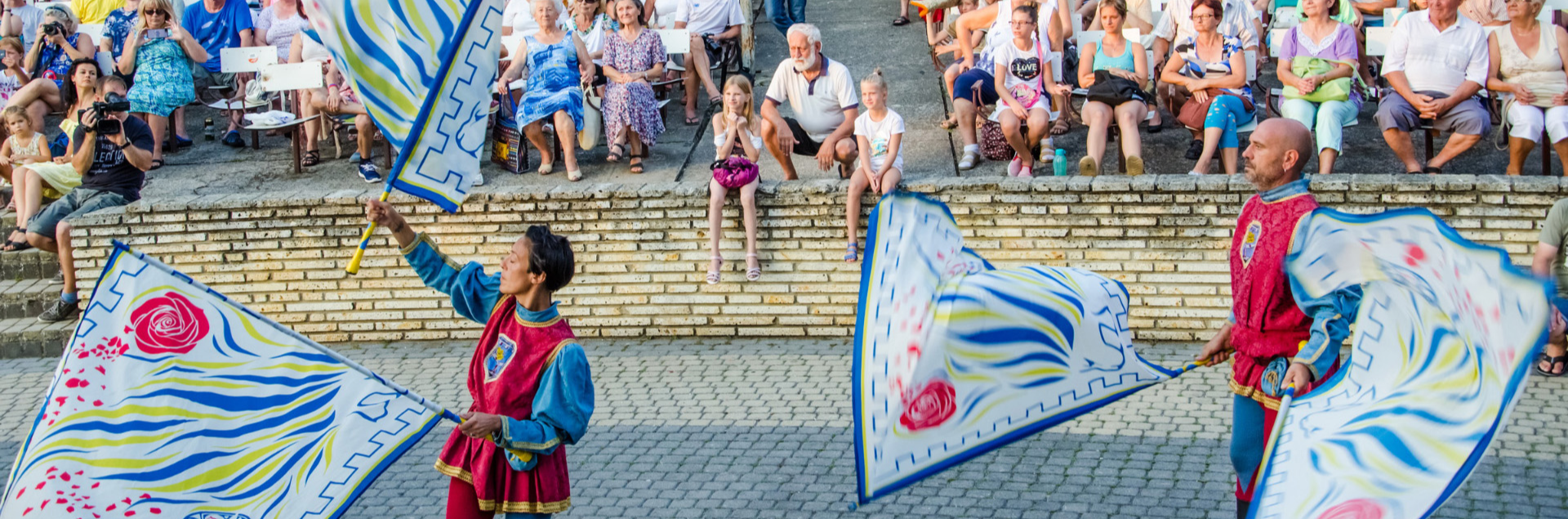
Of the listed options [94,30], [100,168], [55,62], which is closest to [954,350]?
[100,168]

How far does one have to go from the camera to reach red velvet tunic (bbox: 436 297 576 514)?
173 inches

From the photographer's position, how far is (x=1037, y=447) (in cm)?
664

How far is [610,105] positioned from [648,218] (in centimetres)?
189

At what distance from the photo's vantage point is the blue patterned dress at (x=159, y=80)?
1168 centimetres

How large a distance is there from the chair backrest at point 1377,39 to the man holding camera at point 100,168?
8764 millimetres

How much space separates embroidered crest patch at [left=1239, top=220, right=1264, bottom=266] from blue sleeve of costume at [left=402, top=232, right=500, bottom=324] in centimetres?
253

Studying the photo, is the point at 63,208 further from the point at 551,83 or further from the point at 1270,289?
the point at 1270,289

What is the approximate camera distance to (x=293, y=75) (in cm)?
1101

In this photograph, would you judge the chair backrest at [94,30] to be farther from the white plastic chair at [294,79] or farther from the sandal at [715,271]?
the sandal at [715,271]

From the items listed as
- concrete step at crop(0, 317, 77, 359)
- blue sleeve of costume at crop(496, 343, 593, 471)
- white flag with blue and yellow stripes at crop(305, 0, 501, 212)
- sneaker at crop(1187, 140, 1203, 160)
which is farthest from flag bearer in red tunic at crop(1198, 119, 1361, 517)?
concrete step at crop(0, 317, 77, 359)

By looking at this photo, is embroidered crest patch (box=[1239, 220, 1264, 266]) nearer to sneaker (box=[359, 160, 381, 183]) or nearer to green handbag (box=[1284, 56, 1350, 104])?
green handbag (box=[1284, 56, 1350, 104])

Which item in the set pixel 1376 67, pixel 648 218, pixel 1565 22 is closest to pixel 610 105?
pixel 648 218

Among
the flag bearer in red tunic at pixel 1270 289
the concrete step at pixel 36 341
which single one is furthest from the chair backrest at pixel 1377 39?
the concrete step at pixel 36 341

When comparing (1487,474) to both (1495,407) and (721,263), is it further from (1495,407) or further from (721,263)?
(721,263)
